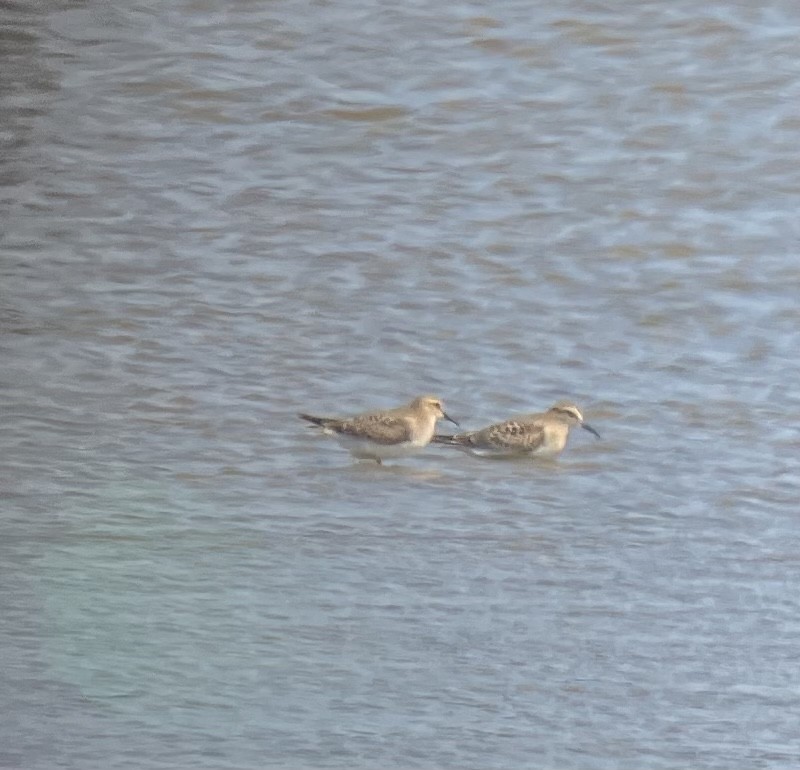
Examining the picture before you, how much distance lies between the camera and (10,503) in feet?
3.10

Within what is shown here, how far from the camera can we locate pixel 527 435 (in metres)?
0.82

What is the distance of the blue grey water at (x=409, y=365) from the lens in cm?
84

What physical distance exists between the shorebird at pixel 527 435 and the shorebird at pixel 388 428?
1 cm

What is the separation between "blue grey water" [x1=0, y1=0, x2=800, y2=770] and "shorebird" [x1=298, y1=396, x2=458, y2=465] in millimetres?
12

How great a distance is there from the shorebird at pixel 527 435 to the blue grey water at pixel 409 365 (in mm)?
13

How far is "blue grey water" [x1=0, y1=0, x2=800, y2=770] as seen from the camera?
84cm

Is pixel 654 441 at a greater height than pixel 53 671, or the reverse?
pixel 654 441

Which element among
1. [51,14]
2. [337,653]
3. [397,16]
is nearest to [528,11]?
[397,16]

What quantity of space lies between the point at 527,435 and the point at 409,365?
0.10m

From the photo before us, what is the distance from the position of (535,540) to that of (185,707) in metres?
0.26

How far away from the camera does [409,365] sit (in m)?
0.87

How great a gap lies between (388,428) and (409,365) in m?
0.05

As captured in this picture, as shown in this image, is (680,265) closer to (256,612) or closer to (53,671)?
(256,612)

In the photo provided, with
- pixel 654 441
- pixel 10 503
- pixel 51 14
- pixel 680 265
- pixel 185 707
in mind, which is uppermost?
pixel 51 14
